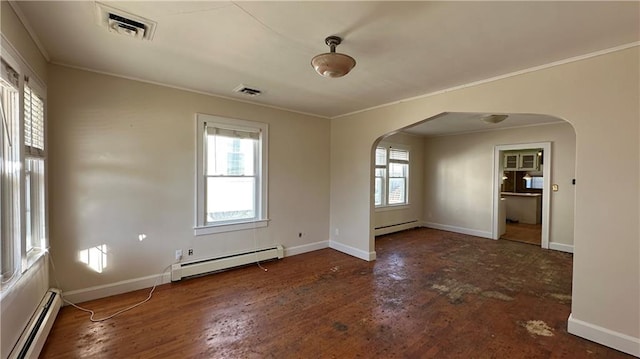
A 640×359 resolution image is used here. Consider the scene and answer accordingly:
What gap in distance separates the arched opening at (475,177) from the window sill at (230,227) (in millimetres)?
1866

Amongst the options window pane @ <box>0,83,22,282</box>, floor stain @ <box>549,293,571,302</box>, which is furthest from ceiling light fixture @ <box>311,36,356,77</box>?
floor stain @ <box>549,293,571,302</box>

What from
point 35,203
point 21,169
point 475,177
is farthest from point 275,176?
point 475,177

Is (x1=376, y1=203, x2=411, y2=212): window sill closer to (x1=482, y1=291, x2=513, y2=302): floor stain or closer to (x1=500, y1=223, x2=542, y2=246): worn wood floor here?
(x1=500, y1=223, x2=542, y2=246): worn wood floor

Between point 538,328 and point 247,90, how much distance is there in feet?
13.7

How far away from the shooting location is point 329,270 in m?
4.11

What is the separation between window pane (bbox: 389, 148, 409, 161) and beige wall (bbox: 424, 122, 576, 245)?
0.87 meters

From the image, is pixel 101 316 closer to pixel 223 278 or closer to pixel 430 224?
pixel 223 278

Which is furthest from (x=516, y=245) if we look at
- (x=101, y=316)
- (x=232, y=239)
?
(x=101, y=316)

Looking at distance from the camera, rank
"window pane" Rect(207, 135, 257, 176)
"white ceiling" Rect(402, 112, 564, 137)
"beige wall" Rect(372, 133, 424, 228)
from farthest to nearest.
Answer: "beige wall" Rect(372, 133, 424, 228)
"white ceiling" Rect(402, 112, 564, 137)
"window pane" Rect(207, 135, 257, 176)

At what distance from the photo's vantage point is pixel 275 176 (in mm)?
4574

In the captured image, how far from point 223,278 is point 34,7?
3.22 meters

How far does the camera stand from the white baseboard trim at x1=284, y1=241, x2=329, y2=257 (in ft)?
15.6

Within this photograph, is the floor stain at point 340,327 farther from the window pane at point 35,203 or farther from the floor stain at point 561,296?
the window pane at point 35,203

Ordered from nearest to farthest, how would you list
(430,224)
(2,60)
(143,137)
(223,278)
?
(2,60), (143,137), (223,278), (430,224)
